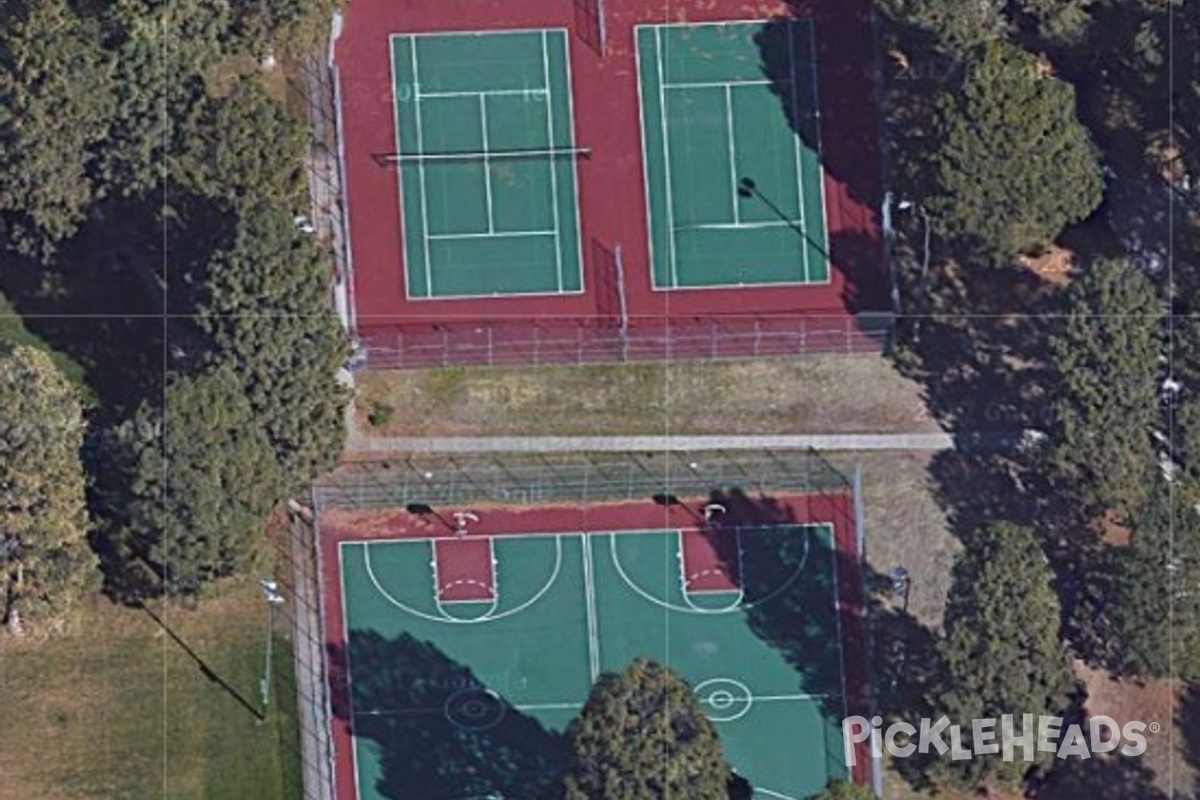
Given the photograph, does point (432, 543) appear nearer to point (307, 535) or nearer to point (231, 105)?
point (307, 535)

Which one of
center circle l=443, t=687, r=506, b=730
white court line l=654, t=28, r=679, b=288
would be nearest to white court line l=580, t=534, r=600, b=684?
center circle l=443, t=687, r=506, b=730

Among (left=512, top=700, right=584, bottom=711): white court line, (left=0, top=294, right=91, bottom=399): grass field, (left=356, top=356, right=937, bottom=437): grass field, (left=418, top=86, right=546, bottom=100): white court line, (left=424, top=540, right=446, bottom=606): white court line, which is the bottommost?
(left=512, top=700, right=584, bottom=711): white court line

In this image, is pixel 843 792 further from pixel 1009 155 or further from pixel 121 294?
pixel 121 294

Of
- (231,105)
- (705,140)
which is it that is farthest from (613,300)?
(231,105)

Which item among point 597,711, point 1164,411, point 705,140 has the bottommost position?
point 597,711

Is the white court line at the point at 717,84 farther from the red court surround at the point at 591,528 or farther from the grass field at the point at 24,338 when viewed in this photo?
the grass field at the point at 24,338

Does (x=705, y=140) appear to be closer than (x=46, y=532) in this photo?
No

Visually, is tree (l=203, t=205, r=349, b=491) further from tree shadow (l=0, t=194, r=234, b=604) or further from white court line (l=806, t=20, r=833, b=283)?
white court line (l=806, t=20, r=833, b=283)
